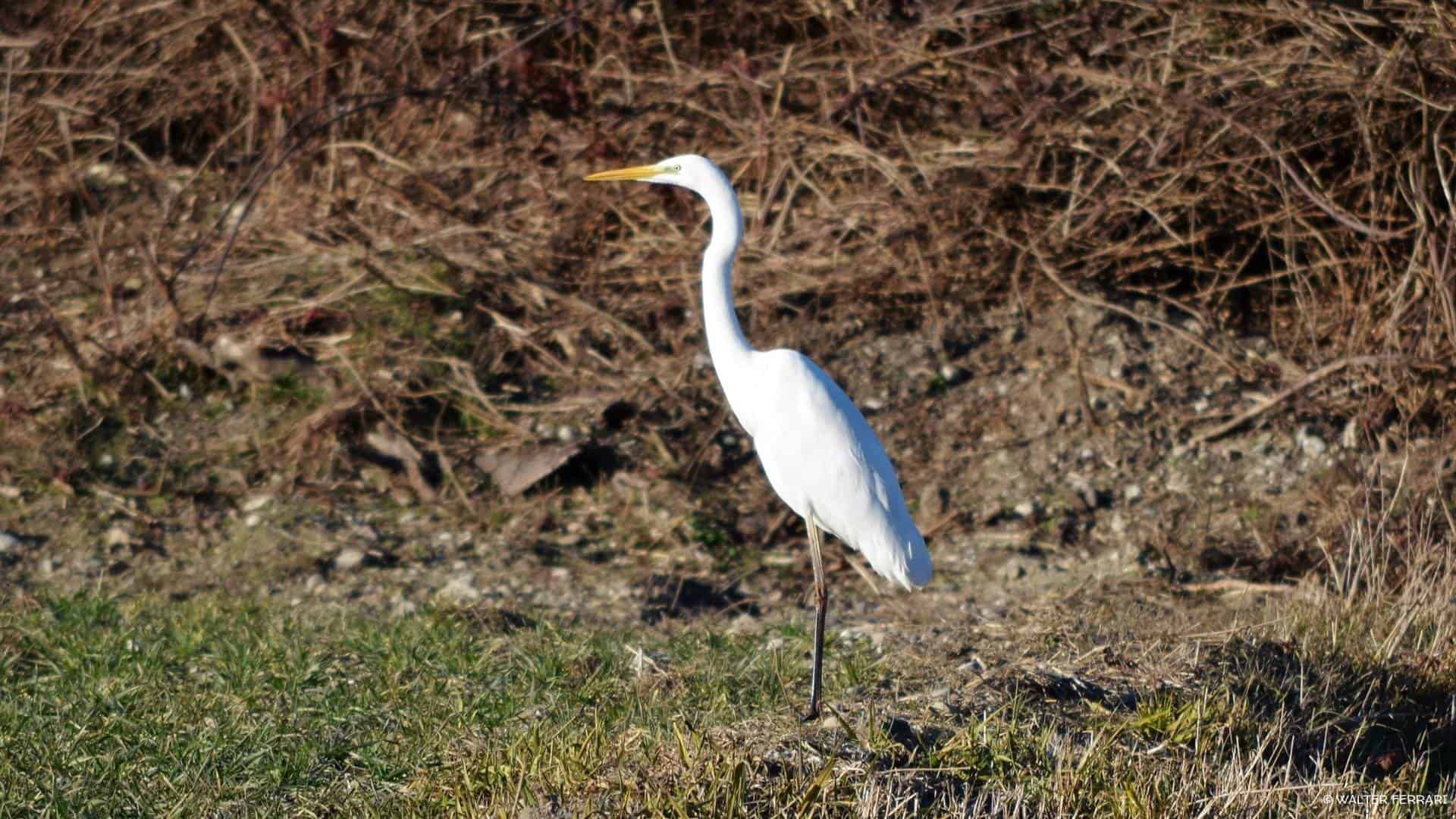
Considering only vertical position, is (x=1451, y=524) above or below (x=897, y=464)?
above

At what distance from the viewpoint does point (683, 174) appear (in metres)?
3.69

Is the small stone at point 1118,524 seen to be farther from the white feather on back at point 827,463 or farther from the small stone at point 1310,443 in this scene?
the white feather on back at point 827,463

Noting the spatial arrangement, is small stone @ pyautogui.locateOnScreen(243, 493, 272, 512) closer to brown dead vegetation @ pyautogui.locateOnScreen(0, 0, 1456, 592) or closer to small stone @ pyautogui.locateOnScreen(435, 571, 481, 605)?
brown dead vegetation @ pyautogui.locateOnScreen(0, 0, 1456, 592)

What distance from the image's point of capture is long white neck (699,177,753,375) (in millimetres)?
3572

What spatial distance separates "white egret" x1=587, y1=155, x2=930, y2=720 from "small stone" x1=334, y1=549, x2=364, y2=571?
1.78 m

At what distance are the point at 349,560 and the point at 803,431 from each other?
1.97m

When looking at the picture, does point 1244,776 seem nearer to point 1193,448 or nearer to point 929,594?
point 929,594

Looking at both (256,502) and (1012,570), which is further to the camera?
(256,502)

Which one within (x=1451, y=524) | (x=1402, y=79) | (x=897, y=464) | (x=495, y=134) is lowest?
(x=897, y=464)

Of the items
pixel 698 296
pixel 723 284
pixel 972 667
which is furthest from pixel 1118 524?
pixel 723 284

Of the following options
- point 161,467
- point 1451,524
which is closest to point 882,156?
point 1451,524

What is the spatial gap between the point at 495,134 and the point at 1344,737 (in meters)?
4.45

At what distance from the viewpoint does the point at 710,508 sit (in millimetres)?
5246

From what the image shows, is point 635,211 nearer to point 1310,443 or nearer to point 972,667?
point 1310,443
